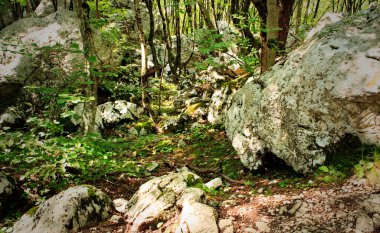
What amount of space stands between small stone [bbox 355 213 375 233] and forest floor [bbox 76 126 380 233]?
6 cm

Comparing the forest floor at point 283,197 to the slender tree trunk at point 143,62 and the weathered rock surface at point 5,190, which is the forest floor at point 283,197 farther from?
the slender tree trunk at point 143,62

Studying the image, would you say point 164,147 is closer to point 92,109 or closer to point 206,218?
point 92,109

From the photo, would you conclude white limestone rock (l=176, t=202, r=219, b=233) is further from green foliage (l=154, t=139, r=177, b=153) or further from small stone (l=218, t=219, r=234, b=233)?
green foliage (l=154, t=139, r=177, b=153)

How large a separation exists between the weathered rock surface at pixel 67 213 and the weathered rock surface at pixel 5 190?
80cm

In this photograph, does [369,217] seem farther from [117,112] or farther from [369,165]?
[117,112]

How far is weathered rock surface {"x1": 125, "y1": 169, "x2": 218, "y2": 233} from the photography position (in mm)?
3193

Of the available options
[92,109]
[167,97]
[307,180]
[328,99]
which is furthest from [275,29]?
[167,97]

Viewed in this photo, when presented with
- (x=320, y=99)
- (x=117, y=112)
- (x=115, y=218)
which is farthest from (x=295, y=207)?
(x=117, y=112)

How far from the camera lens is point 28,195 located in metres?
4.74

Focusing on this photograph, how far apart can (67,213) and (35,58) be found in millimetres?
10582

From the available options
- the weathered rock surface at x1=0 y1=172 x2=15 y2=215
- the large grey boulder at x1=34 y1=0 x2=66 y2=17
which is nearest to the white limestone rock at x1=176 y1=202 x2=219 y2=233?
the weathered rock surface at x1=0 y1=172 x2=15 y2=215

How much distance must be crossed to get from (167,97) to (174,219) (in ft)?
39.6

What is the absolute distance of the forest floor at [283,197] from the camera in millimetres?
3045

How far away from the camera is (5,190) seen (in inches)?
176
